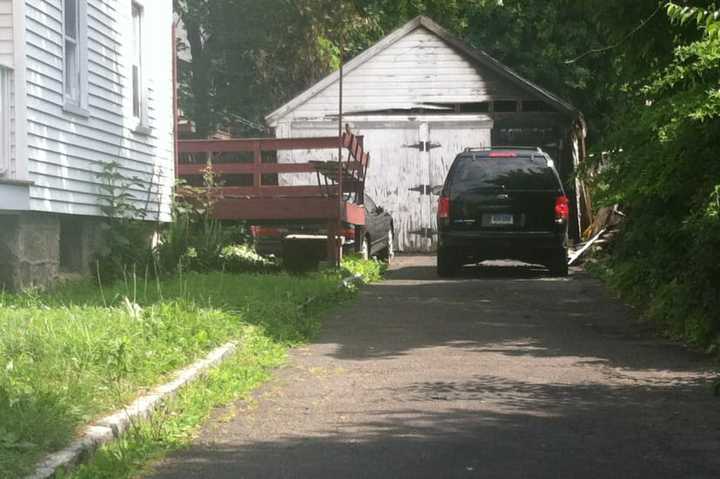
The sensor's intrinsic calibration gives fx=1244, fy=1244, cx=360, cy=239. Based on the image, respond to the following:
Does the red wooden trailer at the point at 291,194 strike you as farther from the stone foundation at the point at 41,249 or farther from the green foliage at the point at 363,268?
the stone foundation at the point at 41,249

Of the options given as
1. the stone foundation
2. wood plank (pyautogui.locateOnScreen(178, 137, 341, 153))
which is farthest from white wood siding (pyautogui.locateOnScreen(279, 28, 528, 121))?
the stone foundation

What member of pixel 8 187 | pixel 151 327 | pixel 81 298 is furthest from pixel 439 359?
pixel 8 187

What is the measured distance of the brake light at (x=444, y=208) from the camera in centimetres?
1923

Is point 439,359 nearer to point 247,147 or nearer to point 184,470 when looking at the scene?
point 184,470

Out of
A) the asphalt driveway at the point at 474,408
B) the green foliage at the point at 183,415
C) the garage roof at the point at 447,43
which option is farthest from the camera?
the garage roof at the point at 447,43

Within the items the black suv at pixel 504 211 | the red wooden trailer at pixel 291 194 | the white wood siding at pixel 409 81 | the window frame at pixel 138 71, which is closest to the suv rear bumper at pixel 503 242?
the black suv at pixel 504 211

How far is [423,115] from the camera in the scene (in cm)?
2912

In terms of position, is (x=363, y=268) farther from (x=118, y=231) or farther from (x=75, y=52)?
(x=75, y=52)

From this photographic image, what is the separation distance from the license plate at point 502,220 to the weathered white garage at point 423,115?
9.22 m

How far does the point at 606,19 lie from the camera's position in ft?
42.6

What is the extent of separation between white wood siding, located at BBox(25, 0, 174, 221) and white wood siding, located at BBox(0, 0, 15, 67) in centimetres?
22

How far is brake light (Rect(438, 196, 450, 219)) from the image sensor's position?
19234mm

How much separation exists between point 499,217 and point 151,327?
10104 mm

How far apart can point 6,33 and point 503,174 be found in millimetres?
8357
